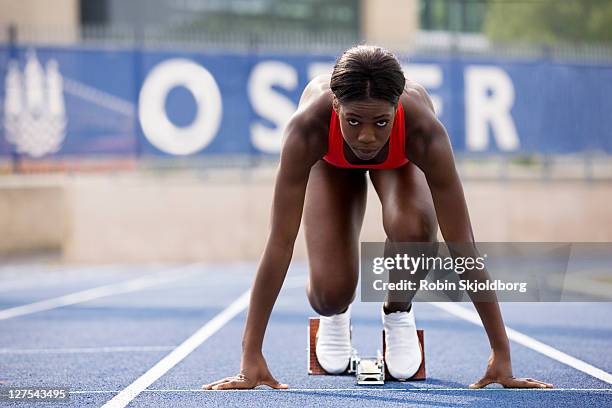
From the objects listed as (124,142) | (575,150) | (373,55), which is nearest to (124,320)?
(373,55)

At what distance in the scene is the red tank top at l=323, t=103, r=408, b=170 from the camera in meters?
4.06

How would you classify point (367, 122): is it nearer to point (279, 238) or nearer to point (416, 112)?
point (416, 112)

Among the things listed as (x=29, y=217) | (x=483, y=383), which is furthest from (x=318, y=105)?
(x=29, y=217)

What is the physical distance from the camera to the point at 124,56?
1341 centimetres

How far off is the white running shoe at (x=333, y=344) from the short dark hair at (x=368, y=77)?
1.56m

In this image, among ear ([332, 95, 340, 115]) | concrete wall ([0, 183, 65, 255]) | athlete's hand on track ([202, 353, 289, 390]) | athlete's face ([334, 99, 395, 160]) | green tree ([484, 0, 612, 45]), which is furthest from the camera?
green tree ([484, 0, 612, 45])

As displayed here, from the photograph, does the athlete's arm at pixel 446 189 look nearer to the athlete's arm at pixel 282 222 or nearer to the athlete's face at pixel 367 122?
the athlete's face at pixel 367 122

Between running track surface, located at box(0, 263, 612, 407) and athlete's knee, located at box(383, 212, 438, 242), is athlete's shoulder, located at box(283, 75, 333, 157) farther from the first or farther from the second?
running track surface, located at box(0, 263, 612, 407)

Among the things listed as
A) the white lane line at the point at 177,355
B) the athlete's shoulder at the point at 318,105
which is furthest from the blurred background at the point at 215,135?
the athlete's shoulder at the point at 318,105

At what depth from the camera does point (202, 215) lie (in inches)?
529

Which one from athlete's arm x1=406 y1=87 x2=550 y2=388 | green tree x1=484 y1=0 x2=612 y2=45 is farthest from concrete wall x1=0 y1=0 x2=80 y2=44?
green tree x1=484 y1=0 x2=612 y2=45

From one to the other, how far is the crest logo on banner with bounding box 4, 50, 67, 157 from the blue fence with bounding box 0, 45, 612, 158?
0.02 meters

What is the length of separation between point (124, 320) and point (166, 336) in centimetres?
112

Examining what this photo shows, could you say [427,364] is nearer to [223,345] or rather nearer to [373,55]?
[223,345]
